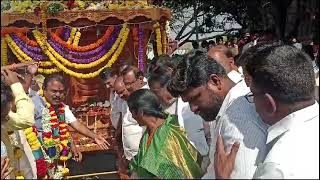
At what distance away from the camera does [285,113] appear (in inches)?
76.4

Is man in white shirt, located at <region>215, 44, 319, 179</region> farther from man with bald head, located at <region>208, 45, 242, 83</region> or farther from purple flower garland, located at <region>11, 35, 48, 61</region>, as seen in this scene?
purple flower garland, located at <region>11, 35, 48, 61</region>

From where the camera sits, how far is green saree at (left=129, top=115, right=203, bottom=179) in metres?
2.61

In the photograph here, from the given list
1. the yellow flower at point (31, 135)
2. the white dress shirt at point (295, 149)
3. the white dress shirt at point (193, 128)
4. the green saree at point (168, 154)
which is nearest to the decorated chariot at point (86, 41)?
the yellow flower at point (31, 135)

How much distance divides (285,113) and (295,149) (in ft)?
0.61

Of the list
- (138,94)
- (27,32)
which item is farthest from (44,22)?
(138,94)

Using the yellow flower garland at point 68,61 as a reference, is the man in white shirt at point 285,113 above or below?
above

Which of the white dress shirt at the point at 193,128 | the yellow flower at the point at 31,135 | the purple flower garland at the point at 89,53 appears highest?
the purple flower garland at the point at 89,53

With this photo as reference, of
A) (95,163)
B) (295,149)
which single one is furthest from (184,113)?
(95,163)

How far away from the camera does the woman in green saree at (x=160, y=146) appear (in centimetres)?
262

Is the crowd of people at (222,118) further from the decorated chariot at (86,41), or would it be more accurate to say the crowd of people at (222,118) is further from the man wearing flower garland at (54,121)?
the decorated chariot at (86,41)

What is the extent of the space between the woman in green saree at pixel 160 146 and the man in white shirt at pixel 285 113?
53 centimetres

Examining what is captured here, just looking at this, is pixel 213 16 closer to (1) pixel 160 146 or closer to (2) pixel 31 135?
(2) pixel 31 135

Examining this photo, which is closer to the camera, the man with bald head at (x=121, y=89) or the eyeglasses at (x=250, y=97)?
the eyeglasses at (x=250, y=97)

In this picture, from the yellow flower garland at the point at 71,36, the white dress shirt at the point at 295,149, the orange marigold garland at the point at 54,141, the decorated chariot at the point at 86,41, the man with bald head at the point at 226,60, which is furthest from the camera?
the yellow flower garland at the point at 71,36
